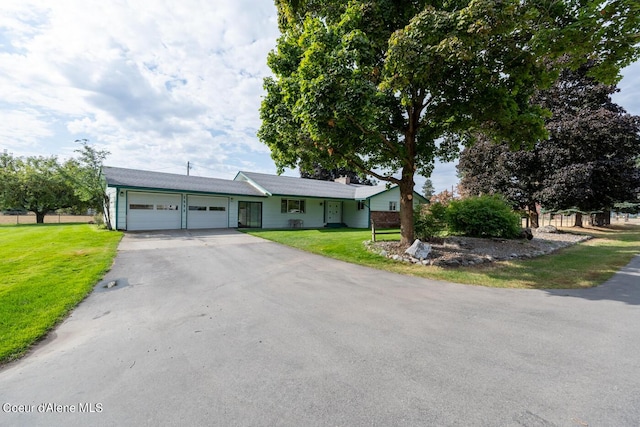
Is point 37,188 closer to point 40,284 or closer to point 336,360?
point 40,284

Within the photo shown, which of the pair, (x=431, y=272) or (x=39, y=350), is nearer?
(x=39, y=350)

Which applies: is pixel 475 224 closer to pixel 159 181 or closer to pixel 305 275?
pixel 305 275

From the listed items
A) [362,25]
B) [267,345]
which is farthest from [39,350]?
[362,25]

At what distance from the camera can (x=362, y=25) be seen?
7.67 m

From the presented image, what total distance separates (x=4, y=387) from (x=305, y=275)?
4.90 meters

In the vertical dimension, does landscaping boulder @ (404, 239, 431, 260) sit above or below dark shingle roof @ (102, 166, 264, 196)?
below

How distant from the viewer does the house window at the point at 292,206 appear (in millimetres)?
20578

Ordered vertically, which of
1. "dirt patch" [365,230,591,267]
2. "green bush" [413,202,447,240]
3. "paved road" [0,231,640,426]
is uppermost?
"green bush" [413,202,447,240]

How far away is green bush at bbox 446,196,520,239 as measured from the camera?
442 inches

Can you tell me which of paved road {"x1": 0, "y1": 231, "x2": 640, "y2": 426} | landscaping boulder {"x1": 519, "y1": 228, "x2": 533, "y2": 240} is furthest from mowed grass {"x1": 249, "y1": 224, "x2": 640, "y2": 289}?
landscaping boulder {"x1": 519, "y1": 228, "x2": 533, "y2": 240}

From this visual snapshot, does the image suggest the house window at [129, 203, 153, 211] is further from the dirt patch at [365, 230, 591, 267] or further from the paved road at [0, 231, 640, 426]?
the dirt patch at [365, 230, 591, 267]

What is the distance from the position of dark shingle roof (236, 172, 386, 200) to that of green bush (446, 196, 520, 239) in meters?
9.64

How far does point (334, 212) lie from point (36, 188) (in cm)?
2999

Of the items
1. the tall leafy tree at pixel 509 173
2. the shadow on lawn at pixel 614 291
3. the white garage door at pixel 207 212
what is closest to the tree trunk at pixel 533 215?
the tall leafy tree at pixel 509 173
